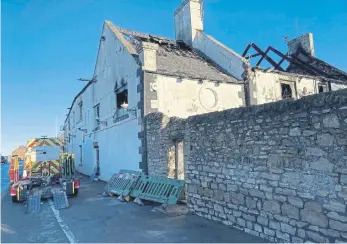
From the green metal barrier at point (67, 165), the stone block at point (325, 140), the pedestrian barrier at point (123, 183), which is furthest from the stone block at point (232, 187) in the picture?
the green metal barrier at point (67, 165)

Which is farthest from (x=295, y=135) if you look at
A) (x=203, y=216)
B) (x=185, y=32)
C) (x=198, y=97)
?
(x=185, y=32)

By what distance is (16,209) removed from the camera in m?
9.05

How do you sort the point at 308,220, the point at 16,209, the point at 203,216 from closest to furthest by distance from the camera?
the point at 308,220, the point at 203,216, the point at 16,209

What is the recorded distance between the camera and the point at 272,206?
17.5 feet

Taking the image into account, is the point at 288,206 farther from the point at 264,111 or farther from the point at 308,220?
the point at 264,111

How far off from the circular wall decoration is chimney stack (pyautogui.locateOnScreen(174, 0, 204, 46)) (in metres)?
5.44

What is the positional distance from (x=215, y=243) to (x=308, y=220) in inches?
69.1

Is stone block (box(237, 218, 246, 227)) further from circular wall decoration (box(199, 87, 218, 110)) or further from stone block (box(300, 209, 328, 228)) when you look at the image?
circular wall decoration (box(199, 87, 218, 110))

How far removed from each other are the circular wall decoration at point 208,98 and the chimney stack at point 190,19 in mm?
5443

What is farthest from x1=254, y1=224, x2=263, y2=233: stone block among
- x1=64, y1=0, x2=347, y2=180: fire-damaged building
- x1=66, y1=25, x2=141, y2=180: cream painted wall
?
x1=66, y1=25, x2=141, y2=180: cream painted wall

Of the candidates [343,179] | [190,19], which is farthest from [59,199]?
[190,19]

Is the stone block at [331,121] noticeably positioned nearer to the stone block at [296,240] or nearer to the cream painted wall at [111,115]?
the stone block at [296,240]

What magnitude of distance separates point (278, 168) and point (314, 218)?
103 cm

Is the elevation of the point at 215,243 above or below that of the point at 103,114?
below
